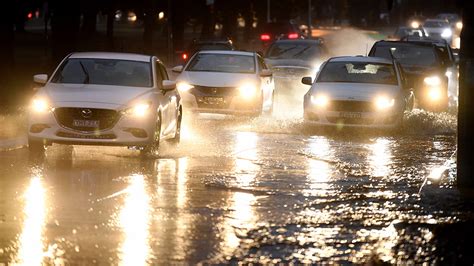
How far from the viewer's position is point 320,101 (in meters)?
25.4

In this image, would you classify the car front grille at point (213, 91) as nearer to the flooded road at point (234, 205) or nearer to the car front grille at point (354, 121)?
the car front grille at point (354, 121)

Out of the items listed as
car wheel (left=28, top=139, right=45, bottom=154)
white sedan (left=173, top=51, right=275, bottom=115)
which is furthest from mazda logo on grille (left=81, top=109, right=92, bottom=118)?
white sedan (left=173, top=51, right=275, bottom=115)

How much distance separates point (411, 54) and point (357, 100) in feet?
28.4

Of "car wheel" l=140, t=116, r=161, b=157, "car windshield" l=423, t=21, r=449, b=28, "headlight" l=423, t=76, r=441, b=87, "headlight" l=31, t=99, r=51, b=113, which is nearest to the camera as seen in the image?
"headlight" l=31, t=99, r=51, b=113

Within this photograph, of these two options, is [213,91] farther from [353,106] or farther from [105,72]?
[105,72]

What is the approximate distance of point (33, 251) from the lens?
10328mm

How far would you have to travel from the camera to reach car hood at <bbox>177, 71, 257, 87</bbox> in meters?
27.6

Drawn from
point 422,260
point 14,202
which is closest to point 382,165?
point 14,202

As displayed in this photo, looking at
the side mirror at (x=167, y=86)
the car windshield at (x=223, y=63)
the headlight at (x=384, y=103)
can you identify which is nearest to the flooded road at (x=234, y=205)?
the side mirror at (x=167, y=86)

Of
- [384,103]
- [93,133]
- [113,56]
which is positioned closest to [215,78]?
[384,103]

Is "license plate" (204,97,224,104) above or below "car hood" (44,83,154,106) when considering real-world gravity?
below

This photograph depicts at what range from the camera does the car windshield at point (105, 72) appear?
1980 centimetres

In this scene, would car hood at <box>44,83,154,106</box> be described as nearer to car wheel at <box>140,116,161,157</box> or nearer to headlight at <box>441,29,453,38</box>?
car wheel at <box>140,116,161,157</box>

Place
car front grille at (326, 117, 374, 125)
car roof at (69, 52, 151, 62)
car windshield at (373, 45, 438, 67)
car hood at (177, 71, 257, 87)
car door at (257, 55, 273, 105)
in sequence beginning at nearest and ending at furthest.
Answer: car roof at (69, 52, 151, 62) → car front grille at (326, 117, 374, 125) → car hood at (177, 71, 257, 87) → car door at (257, 55, 273, 105) → car windshield at (373, 45, 438, 67)
